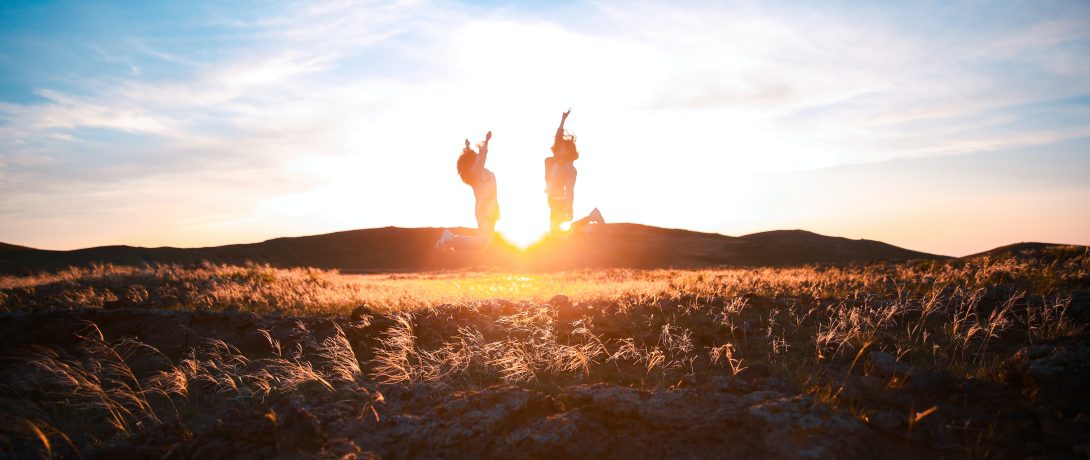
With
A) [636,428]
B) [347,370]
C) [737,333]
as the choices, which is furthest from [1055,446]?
[347,370]

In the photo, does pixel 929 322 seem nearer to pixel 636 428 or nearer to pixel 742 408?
pixel 742 408

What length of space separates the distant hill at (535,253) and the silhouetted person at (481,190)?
73 cm

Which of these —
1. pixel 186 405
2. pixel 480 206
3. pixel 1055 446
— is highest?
pixel 480 206

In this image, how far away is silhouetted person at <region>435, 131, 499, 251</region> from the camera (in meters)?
29.6

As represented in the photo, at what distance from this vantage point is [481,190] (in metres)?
30.5

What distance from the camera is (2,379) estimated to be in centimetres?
664

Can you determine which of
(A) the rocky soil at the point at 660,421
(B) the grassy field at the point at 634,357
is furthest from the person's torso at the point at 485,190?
(A) the rocky soil at the point at 660,421

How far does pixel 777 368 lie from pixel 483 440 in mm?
3094

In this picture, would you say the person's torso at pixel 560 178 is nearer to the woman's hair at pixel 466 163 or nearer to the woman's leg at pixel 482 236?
the woman's leg at pixel 482 236

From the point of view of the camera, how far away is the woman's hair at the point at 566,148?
29953 millimetres

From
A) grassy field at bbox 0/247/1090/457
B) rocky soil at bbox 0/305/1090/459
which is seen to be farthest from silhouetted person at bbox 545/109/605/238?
rocky soil at bbox 0/305/1090/459

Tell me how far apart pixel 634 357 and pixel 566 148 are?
79.8 ft

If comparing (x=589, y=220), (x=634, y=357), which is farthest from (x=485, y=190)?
(x=634, y=357)

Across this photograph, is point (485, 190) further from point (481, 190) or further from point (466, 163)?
point (466, 163)
